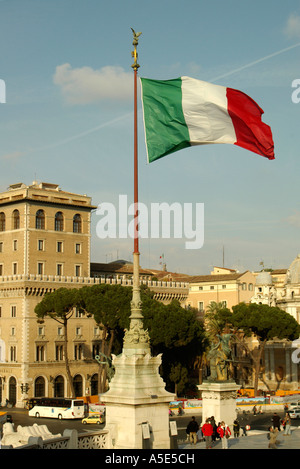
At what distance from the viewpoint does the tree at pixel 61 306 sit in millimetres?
71375

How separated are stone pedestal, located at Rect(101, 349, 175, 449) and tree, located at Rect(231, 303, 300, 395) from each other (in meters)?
56.8

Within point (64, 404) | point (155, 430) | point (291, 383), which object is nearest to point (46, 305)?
point (64, 404)

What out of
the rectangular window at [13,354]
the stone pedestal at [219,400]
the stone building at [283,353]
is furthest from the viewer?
the stone building at [283,353]

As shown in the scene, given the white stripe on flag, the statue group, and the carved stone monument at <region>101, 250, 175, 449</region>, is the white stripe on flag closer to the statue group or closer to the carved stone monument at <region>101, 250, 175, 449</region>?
the carved stone monument at <region>101, 250, 175, 449</region>

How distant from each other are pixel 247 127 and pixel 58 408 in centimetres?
4334

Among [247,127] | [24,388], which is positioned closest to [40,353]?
[24,388]

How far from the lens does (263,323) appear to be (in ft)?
261

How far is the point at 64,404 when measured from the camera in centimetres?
6372

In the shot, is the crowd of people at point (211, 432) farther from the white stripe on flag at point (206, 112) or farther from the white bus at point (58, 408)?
the white bus at point (58, 408)

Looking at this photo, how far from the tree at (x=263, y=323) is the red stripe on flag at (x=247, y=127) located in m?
54.9

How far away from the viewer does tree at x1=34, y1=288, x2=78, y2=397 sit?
234 feet

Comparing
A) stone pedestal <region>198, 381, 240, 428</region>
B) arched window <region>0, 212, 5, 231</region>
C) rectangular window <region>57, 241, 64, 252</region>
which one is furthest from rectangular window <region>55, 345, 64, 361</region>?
stone pedestal <region>198, 381, 240, 428</region>

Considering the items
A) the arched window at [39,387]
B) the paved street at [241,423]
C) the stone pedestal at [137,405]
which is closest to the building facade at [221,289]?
the arched window at [39,387]
